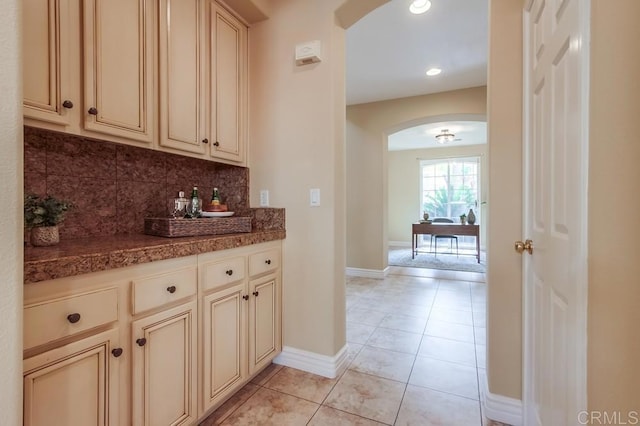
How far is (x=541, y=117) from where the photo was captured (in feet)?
3.95

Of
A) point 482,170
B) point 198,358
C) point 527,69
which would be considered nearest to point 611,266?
point 527,69

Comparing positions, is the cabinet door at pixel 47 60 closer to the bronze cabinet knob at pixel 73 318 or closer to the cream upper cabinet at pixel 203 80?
the cream upper cabinet at pixel 203 80

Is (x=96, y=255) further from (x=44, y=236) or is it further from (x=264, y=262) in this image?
(x=264, y=262)

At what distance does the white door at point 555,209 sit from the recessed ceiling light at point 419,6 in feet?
4.14

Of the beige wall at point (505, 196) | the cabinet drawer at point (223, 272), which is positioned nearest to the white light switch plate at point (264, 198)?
the cabinet drawer at point (223, 272)

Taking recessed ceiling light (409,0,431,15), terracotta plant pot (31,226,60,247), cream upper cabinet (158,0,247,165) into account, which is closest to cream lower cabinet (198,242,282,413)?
terracotta plant pot (31,226,60,247)

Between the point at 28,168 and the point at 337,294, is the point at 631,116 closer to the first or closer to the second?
the point at 337,294

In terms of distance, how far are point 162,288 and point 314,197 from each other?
1.07m

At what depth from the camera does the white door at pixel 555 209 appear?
29.8 inches

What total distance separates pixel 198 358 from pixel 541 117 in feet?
6.14

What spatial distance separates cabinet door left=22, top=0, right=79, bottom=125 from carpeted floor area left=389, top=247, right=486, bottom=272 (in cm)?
527

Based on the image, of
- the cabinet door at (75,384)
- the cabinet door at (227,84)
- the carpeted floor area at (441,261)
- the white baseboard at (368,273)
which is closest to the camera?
the cabinet door at (75,384)

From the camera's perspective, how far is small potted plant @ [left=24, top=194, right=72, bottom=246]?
1.18 metres
